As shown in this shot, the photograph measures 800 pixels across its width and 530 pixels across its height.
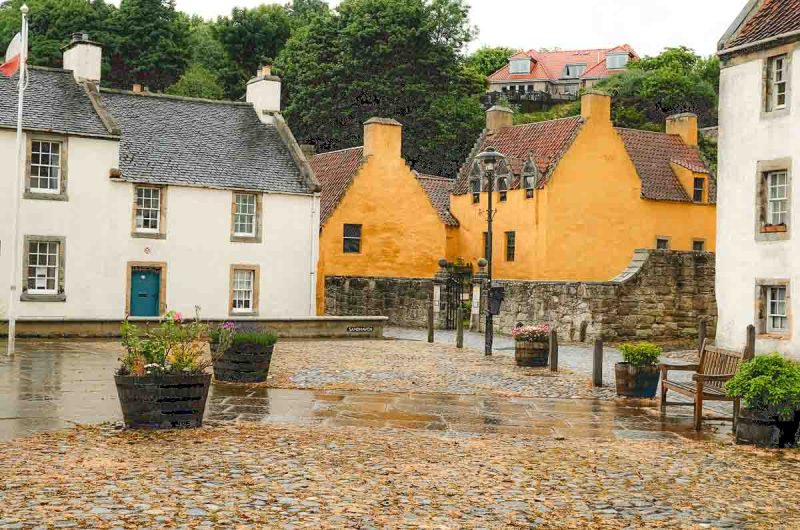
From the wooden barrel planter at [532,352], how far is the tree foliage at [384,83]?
36.8 metres

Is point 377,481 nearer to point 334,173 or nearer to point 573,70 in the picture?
point 334,173

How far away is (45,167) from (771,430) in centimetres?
2505

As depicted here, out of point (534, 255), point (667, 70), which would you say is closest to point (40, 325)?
point (534, 255)

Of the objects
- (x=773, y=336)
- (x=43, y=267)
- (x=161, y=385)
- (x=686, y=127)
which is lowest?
(x=161, y=385)

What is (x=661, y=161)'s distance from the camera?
48.5 metres

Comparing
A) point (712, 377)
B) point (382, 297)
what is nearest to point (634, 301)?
point (382, 297)

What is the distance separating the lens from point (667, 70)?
3076 inches

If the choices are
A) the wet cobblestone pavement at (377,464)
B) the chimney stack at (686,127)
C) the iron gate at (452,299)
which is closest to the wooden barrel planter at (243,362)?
the wet cobblestone pavement at (377,464)

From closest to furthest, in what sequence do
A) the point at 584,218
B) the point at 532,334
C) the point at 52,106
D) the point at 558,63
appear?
1. the point at 532,334
2. the point at 52,106
3. the point at 584,218
4. the point at 558,63

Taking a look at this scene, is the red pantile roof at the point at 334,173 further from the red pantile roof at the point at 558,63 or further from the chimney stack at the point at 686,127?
the red pantile roof at the point at 558,63

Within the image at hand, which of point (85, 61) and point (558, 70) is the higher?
point (558, 70)

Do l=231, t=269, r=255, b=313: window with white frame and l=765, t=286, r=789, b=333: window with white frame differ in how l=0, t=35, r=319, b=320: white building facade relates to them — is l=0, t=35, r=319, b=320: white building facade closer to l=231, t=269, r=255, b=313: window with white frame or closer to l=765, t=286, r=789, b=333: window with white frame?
l=231, t=269, r=255, b=313: window with white frame

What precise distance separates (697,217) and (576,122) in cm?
826

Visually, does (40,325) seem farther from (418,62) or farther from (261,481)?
(418,62)
